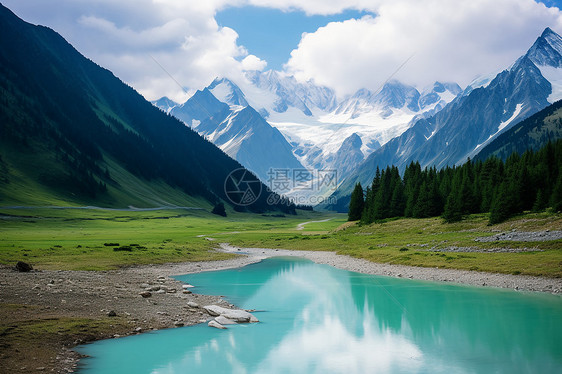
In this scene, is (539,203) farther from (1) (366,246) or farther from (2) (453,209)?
(1) (366,246)

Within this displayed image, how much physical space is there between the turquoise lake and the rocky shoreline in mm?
1729

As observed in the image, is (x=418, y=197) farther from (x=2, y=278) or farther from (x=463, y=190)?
(x=2, y=278)

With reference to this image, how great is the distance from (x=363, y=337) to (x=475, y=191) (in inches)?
3218

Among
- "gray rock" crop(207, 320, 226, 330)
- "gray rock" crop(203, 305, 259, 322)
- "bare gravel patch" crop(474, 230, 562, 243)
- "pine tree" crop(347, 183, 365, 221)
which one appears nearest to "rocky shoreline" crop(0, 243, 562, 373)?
"gray rock" crop(203, 305, 259, 322)

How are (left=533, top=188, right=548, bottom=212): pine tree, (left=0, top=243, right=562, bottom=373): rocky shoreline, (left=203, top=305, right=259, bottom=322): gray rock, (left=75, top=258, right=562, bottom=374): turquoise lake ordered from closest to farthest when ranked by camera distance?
(left=75, top=258, right=562, bottom=374): turquoise lake
(left=0, top=243, right=562, bottom=373): rocky shoreline
(left=203, top=305, right=259, bottom=322): gray rock
(left=533, top=188, right=548, bottom=212): pine tree

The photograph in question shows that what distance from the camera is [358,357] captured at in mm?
25359

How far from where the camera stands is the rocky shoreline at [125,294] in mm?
27719

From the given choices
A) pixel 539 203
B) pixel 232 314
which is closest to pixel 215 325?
pixel 232 314

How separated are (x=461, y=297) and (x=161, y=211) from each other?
169225 millimetres

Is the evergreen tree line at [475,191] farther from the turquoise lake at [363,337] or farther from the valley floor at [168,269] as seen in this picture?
the turquoise lake at [363,337]

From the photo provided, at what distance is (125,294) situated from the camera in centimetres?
3575

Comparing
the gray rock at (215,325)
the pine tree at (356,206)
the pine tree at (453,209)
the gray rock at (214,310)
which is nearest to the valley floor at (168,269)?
the gray rock at (214,310)

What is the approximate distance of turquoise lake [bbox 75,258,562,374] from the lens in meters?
23.3

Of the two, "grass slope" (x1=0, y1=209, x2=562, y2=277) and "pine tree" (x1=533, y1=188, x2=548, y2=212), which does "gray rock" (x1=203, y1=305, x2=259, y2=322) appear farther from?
"pine tree" (x1=533, y1=188, x2=548, y2=212)
